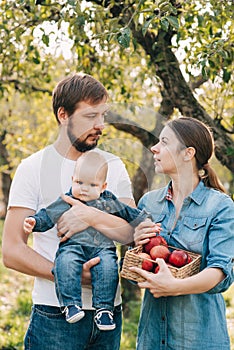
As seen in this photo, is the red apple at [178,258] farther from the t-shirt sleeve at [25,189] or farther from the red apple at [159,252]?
the t-shirt sleeve at [25,189]

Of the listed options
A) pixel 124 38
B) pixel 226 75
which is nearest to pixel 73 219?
pixel 124 38

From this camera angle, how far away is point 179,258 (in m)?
2.38

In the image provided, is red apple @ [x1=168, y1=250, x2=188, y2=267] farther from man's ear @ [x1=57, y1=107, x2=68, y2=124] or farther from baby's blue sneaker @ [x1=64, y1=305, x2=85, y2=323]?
man's ear @ [x1=57, y1=107, x2=68, y2=124]

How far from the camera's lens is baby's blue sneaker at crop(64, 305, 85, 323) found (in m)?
2.45

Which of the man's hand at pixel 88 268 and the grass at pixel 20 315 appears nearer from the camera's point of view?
the man's hand at pixel 88 268

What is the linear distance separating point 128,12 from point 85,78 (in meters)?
1.37

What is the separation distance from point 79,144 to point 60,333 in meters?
0.76

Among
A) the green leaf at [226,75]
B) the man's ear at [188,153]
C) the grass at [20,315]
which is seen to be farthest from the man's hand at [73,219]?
the grass at [20,315]

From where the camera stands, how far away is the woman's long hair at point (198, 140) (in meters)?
2.60

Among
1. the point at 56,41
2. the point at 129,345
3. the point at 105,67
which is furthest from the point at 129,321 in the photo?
the point at 56,41

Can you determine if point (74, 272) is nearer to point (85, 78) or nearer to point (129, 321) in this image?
point (85, 78)

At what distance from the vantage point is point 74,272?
250cm

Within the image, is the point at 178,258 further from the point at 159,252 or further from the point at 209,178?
the point at 209,178

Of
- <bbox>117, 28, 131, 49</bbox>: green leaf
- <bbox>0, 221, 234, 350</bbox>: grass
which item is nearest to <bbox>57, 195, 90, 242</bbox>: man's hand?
<bbox>117, 28, 131, 49</bbox>: green leaf
